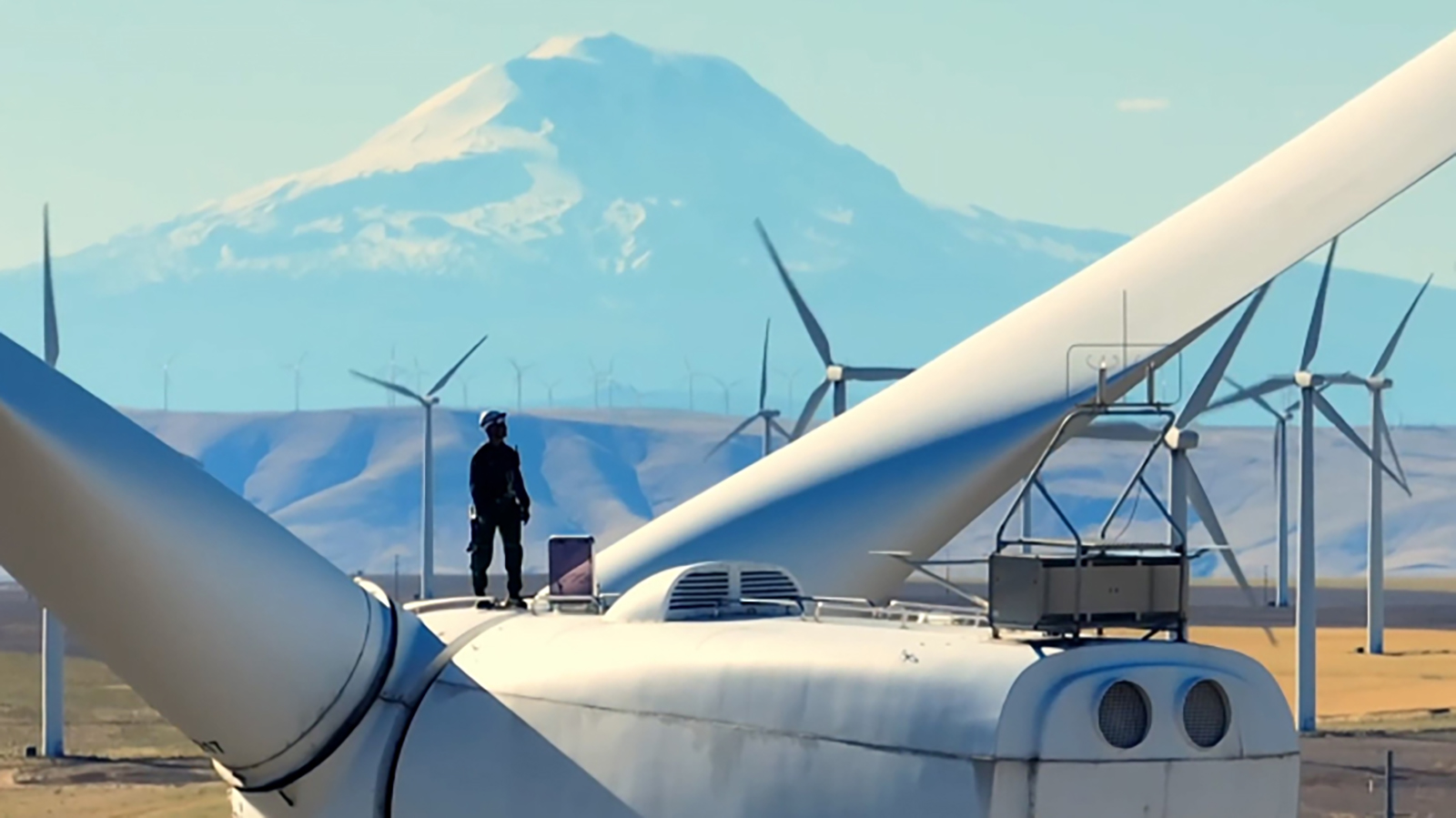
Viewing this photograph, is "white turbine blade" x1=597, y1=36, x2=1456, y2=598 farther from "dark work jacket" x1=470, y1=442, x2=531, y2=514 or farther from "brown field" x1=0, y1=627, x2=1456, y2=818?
"brown field" x1=0, y1=627, x2=1456, y2=818

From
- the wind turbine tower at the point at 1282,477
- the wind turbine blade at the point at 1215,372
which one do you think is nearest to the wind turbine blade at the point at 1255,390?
the wind turbine tower at the point at 1282,477

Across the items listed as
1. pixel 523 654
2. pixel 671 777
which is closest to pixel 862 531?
pixel 523 654

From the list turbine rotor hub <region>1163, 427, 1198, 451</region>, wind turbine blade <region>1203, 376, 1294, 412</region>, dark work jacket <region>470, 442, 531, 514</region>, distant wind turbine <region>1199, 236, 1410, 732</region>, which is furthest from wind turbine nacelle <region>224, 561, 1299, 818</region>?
distant wind turbine <region>1199, 236, 1410, 732</region>

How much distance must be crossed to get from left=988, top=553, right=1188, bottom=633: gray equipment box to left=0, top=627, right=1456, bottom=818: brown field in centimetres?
3771

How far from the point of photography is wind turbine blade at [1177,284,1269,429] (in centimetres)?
3512

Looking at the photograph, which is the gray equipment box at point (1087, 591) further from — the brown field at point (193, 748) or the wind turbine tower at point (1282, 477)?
the wind turbine tower at point (1282, 477)

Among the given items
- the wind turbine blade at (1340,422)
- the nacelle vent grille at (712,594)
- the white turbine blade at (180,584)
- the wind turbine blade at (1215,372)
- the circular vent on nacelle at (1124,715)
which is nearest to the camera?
the circular vent on nacelle at (1124,715)

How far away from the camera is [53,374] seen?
827 inches

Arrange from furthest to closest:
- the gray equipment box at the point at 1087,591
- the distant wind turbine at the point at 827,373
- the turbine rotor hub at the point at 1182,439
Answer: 1. the distant wind turbine at the point at 827,373
2. the turbine rotor hub at the point at 1182,439
3. the gray equipment box at the point at 1087,591

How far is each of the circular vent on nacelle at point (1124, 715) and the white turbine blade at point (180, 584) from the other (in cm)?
857

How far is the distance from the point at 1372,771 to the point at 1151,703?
49.0 m

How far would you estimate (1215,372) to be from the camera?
40250mm

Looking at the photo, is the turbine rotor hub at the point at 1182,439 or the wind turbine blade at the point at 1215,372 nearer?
the wind turbine blade at the point at 1215,372

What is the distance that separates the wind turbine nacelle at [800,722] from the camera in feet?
61.2
